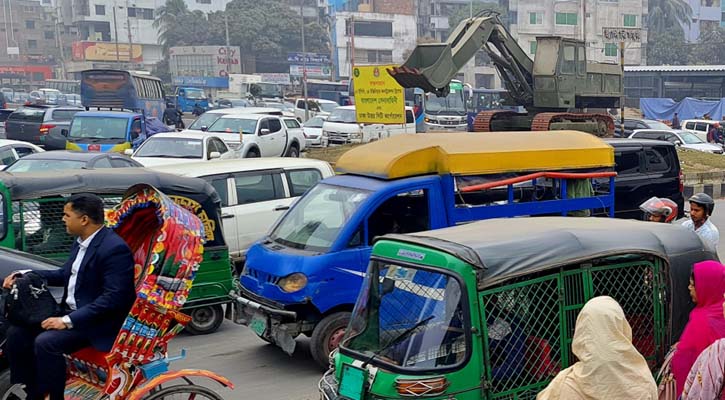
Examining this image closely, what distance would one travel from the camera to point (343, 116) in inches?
1217

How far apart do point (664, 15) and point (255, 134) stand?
2693 inches

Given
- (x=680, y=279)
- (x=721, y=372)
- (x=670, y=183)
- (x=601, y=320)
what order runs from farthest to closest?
1. (x=670, y=183)
2. (x=680, y=279)
3. (x=721, y=372)
4. (x=601, y=320)

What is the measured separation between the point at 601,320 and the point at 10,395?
11.5ft

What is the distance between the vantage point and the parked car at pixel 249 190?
10.7 meters

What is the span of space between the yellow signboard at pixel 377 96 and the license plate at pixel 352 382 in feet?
60.7

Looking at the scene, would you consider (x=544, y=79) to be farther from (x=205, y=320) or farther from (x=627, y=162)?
(x=205, y=320)

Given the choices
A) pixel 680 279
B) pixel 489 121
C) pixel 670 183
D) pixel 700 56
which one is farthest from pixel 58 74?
pixel 680 279

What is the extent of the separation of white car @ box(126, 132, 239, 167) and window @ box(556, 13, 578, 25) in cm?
5910

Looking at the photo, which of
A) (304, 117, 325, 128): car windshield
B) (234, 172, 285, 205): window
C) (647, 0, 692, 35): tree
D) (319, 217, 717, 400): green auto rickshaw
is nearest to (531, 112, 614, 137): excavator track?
(234, 172, 285, 205): window

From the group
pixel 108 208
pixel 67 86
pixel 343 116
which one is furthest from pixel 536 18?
pixel 108 208

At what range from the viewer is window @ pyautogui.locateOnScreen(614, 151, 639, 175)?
12.3 metres

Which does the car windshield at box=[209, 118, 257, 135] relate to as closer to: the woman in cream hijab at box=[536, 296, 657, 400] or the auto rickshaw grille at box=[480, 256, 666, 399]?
the auto rickshaw grille at box=[480, 256, 666, 399]

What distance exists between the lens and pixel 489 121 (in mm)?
21406

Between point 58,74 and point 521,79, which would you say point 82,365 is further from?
point 58,74
